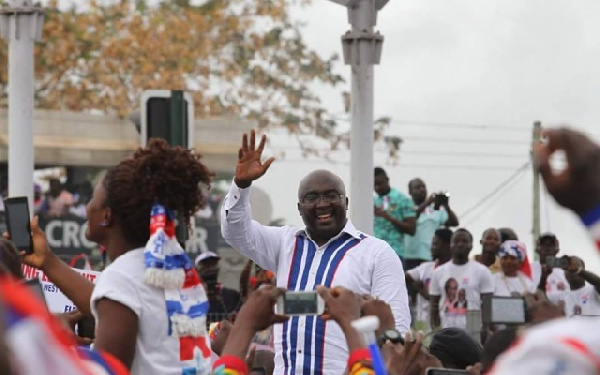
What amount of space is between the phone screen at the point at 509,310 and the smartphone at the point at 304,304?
0.69m

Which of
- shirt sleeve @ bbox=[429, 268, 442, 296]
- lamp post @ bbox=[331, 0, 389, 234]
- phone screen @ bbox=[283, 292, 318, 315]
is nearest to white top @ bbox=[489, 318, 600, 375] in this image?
phone screen @ bbox=[283, 292, 318, 315]

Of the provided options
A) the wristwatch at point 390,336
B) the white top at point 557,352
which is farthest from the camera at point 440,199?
the white top at point 557,352

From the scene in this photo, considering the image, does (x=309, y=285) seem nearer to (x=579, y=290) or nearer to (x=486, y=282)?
(x=486, y=282)

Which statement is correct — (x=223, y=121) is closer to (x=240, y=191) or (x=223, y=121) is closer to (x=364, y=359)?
(x=240, y=191)

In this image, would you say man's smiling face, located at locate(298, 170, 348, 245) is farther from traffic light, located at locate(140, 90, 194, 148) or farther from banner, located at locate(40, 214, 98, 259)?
banner, located at locate(40, 214, 98, 259)

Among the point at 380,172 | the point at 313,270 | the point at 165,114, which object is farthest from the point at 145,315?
the point at 380,172

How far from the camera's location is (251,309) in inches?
175

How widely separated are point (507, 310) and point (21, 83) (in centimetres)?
983

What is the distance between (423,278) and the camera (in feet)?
46.2

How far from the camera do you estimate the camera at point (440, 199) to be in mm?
15125

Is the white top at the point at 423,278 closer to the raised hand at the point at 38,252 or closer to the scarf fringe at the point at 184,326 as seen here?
the raised hand at the point at 38,252

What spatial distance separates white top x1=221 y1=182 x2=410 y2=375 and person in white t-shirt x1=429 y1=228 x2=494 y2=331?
6113 mm

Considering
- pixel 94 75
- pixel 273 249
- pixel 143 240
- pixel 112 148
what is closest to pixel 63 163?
pixel 112 148

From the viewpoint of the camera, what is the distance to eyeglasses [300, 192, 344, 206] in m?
7.14
